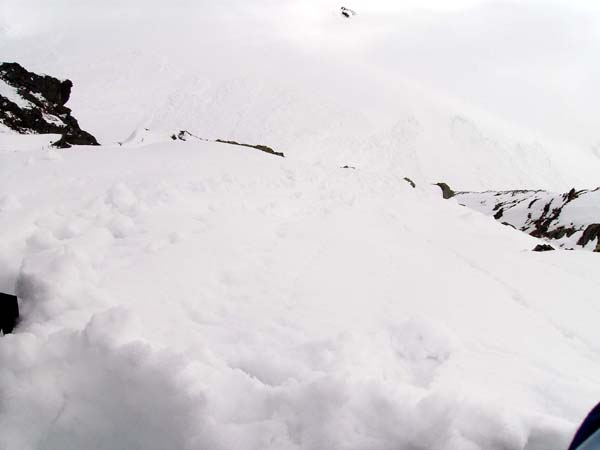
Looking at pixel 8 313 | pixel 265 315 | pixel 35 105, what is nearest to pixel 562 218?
pixel 265 315

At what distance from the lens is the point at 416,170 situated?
3441 centimetres

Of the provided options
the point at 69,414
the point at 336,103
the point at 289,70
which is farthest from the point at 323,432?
the point at 289,70

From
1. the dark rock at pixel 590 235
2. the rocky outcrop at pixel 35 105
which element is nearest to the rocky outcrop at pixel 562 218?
the dark rock at pixel 590 235

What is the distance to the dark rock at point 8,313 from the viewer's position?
2576 millimetres

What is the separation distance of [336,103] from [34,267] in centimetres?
3917

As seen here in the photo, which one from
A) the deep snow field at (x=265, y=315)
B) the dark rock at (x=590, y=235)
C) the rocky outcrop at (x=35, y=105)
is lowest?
the rocky outcrop at (x=35, y=105)

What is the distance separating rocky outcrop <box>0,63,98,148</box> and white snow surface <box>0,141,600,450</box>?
6.31 meters

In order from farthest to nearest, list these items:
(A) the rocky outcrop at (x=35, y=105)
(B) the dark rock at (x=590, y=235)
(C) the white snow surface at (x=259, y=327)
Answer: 1. (A) the rocky outcrop at (x=35, y=105)
2. (B) the dark rock at (x=590, y=235)
3. (C) the white snow surface at (x=259, y=327)

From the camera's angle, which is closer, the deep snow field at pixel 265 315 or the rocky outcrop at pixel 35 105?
the deep snow field at pixel 265 315

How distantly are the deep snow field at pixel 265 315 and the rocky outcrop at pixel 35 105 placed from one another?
508 cm

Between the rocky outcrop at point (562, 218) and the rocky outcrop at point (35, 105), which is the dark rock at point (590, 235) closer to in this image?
the rocky outcrop at point (562, 218)

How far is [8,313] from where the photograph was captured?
260 centimetres

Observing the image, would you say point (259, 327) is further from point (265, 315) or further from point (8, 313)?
point (8, 313)

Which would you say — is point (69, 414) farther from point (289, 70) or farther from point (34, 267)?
point (289, 70)
